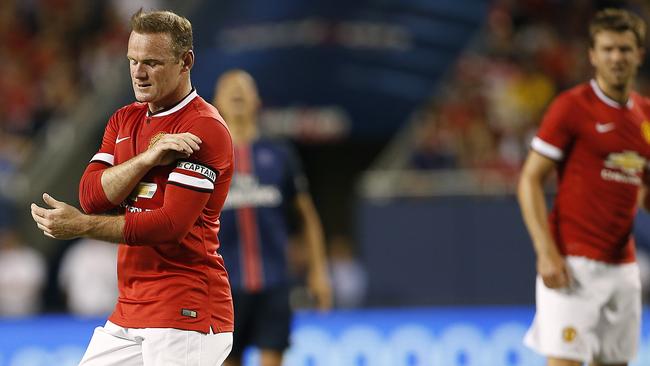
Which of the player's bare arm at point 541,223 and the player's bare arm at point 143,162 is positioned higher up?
the player's bare arm at point 143,162

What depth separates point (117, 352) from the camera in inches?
167

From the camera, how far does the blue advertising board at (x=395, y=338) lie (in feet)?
28.8

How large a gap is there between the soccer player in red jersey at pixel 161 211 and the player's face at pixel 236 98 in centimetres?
211

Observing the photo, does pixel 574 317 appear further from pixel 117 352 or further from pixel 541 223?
pixel 117 352

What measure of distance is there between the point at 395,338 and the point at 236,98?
3136 mm

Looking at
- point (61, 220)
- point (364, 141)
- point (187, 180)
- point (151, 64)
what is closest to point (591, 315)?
point (187, 180)

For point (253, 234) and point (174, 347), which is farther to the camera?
point (253, 234)

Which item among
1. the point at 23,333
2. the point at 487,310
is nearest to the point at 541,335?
the point at 487,310

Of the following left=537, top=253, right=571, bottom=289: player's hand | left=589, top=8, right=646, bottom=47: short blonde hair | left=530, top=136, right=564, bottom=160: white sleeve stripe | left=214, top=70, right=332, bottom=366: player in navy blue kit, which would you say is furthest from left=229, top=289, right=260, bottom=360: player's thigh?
left=589, top=8, right=646, bottom=47: short blonde hair

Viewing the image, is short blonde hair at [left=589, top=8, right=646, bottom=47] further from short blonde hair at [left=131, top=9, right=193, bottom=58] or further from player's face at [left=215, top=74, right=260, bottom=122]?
short blonde hair at [left=131, top=9, right=193, bottom=58]

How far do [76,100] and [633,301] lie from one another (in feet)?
36.3

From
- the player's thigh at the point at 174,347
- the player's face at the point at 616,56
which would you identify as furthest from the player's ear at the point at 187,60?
the player's face at the point at 616,56

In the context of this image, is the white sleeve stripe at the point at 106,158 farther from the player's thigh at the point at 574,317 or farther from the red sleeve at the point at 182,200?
the player's thigh at the point at 574,317

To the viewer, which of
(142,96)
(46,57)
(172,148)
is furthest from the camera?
(46,57)
